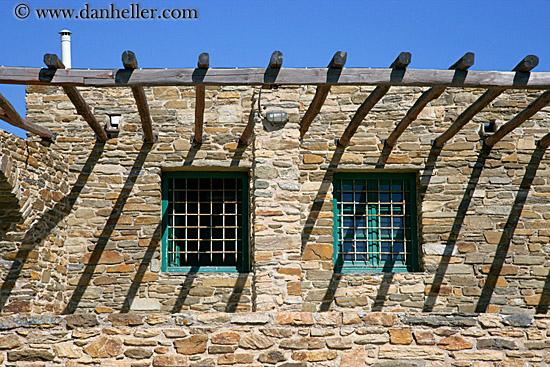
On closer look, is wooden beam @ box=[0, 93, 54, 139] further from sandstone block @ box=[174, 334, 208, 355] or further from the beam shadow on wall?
the beam shadow on wall

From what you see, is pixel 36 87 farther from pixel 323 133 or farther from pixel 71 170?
pixel 323 133

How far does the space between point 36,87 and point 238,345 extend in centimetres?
494

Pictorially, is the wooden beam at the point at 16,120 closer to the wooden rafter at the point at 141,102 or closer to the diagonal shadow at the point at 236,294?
the wooden rafter at the point at 141,102

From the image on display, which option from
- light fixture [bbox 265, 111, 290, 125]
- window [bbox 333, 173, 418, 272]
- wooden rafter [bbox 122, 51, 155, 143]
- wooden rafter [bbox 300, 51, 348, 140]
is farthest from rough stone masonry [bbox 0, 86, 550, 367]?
light fixture [bbox 265, 111, 290, 125]

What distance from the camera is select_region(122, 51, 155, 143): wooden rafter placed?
6.50 meters

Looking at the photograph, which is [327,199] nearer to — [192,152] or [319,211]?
[319,211]

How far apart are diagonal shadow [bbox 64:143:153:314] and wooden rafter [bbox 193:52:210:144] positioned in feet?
2.25

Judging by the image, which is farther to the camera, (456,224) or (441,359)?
(456,224)

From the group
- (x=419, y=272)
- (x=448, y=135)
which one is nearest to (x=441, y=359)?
(x=419, y=272)

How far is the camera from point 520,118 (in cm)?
816

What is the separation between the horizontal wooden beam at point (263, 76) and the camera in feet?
21.4

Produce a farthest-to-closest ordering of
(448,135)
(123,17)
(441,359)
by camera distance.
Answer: (448,135) → (123,17) → (441,359)

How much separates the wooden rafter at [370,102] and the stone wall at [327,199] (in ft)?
1.07

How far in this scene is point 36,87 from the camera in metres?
8.98
